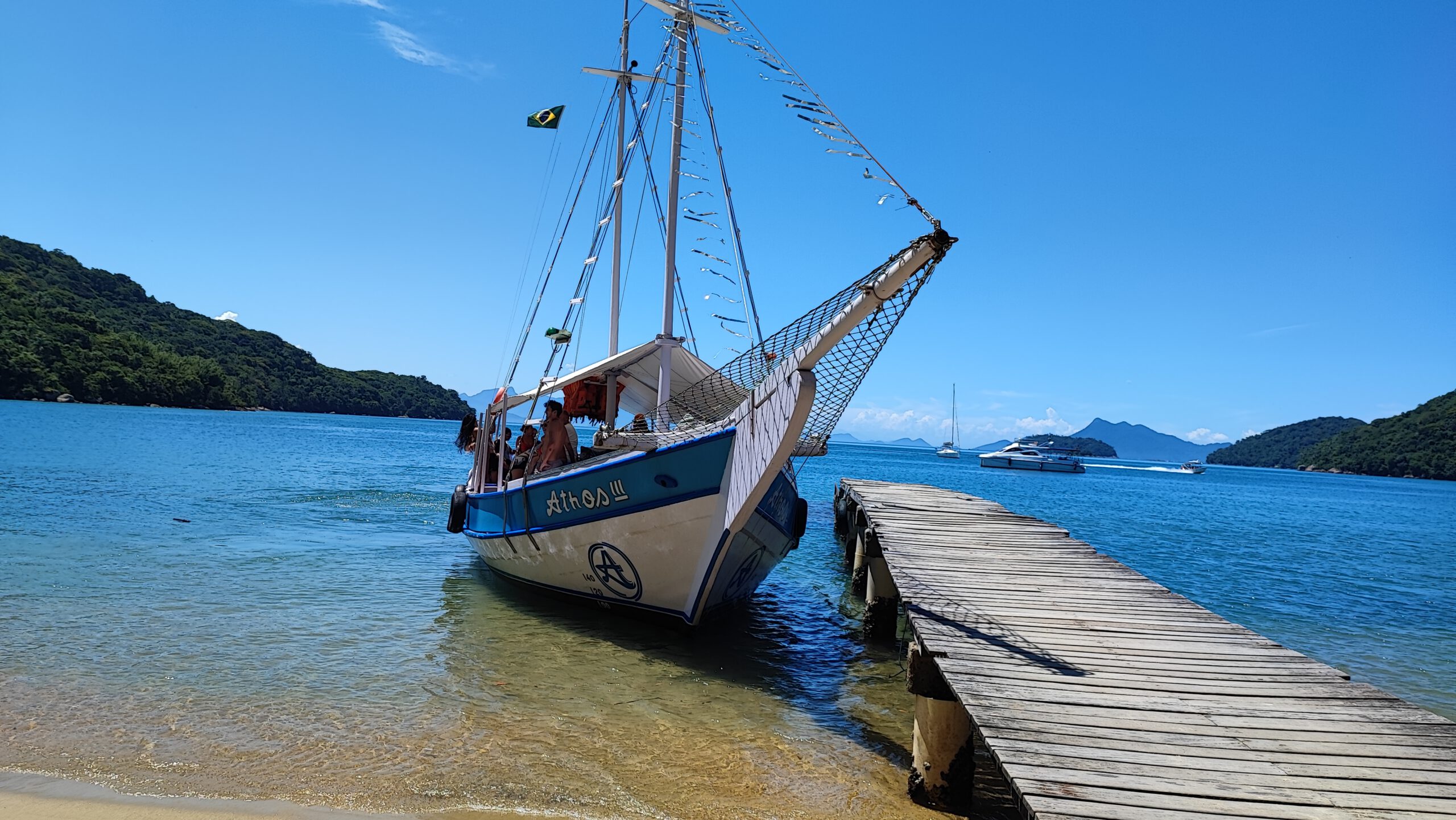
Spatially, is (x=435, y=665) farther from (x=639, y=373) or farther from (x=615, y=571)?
(x=639, y=373)

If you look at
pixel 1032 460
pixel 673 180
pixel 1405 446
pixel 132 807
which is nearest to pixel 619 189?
pixel 673 180

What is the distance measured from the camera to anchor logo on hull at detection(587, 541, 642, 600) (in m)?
9.21

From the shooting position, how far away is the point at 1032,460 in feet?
281

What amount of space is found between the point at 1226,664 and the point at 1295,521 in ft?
123

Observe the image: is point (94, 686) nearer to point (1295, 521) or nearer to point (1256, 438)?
point (1295, 521)

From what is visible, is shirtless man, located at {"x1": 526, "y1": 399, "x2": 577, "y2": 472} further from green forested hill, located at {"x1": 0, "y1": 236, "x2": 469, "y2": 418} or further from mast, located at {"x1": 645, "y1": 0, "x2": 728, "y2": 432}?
green forested hill, located at {"x1": 0, "y1": 236, "x2": 469, "y2": 418}

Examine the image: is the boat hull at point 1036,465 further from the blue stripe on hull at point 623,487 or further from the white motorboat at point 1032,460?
the blue stripe on hull at point 623,487

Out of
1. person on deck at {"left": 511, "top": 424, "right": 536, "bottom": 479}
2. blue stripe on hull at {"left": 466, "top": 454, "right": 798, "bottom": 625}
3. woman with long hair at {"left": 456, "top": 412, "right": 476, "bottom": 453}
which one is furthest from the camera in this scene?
woman with long hair at {"left": 456, "top": 412, "right": 476, "bottom": 453}

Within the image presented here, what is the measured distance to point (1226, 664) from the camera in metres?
5.50

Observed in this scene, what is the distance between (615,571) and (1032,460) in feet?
272

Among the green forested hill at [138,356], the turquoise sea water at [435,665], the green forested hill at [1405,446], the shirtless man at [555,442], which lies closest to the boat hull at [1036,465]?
the green forested hill at [1405,446]

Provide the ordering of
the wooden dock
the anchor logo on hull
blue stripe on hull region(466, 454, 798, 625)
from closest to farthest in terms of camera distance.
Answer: the wooden dock
blue stripe on hull region(466, 454, 798, 625)
the anchor logo on hull

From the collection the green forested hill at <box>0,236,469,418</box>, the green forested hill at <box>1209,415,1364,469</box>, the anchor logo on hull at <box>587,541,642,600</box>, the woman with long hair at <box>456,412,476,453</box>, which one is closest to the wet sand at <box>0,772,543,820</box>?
the anchor logo on hull at <box>587,541,642,600</box>

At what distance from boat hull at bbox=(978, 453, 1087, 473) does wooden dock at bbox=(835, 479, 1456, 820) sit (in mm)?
81993
